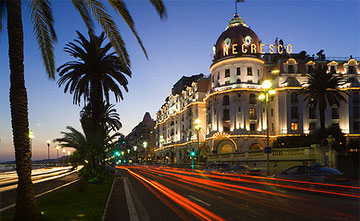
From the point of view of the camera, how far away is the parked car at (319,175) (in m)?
16.8

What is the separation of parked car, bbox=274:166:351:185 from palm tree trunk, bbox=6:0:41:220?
48.3 feet

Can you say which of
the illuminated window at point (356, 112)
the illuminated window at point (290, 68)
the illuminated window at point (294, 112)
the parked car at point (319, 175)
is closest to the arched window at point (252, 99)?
the illuminated window at point (294, 112)

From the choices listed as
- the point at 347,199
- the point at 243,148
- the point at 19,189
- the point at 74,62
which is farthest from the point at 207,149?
the point at 19,189

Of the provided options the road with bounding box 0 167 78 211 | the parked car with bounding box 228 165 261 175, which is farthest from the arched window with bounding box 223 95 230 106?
the road with bounding box 0 167 78 211

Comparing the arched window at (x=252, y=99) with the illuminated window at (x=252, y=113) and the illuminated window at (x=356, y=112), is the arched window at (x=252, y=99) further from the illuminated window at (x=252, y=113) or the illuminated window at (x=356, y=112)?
the illuminated window at (x=356, y=112)

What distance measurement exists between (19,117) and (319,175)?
1570 cm

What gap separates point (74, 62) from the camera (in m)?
27.8

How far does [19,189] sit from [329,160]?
27.7 m

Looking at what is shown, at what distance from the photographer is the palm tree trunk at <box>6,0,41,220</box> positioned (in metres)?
8.27

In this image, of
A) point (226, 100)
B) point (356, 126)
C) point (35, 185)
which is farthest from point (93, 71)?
point (356, 126)

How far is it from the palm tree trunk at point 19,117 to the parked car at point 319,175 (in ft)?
48.3

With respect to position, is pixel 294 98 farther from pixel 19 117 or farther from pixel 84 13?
pixel 19 117

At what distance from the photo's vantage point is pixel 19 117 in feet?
27.3

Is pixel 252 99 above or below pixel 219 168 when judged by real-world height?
above
